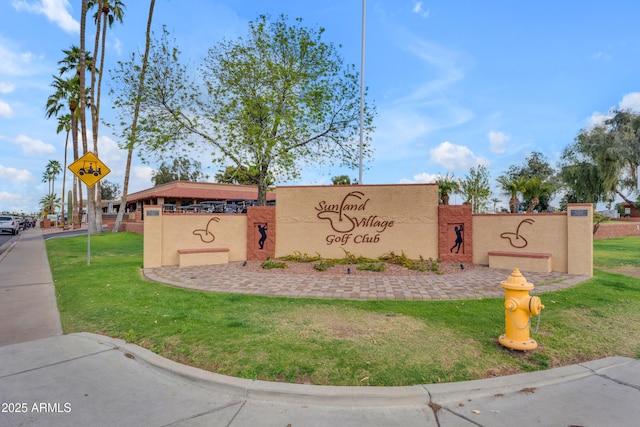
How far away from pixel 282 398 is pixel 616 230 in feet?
95.4

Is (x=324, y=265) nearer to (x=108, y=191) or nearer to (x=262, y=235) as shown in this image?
(x=262, y=235)

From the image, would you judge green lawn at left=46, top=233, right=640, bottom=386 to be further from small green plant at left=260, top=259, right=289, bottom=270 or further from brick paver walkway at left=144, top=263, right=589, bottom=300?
small green plant at left=260, top=259, right=289, bottom=270

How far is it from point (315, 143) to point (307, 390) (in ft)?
40.9

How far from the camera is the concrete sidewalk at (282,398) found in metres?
2.87

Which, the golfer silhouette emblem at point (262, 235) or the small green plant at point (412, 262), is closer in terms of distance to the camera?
the small green plant at point (412, 262)

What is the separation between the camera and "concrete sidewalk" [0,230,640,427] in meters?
2.87

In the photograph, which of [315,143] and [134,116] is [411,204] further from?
[134,116]

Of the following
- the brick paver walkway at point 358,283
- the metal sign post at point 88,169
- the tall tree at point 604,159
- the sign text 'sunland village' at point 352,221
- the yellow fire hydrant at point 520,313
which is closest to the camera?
the yellow fire hydrant at point 520,313

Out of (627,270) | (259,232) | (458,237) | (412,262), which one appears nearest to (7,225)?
(259,232)

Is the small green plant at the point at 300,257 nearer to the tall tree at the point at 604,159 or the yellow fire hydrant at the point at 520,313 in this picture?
the yellow fire hydrant at the point at 520,313

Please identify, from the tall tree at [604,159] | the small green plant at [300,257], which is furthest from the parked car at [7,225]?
the tall tree at [604,159]

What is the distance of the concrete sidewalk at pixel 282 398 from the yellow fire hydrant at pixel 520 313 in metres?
0.40

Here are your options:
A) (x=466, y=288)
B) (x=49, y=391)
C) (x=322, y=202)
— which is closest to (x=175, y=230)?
(x=322, y=202)

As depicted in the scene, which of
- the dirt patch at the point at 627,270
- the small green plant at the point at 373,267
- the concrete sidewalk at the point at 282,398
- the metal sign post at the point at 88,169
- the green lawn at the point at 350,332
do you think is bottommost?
the concrete sidewalk at the point at 282,398
